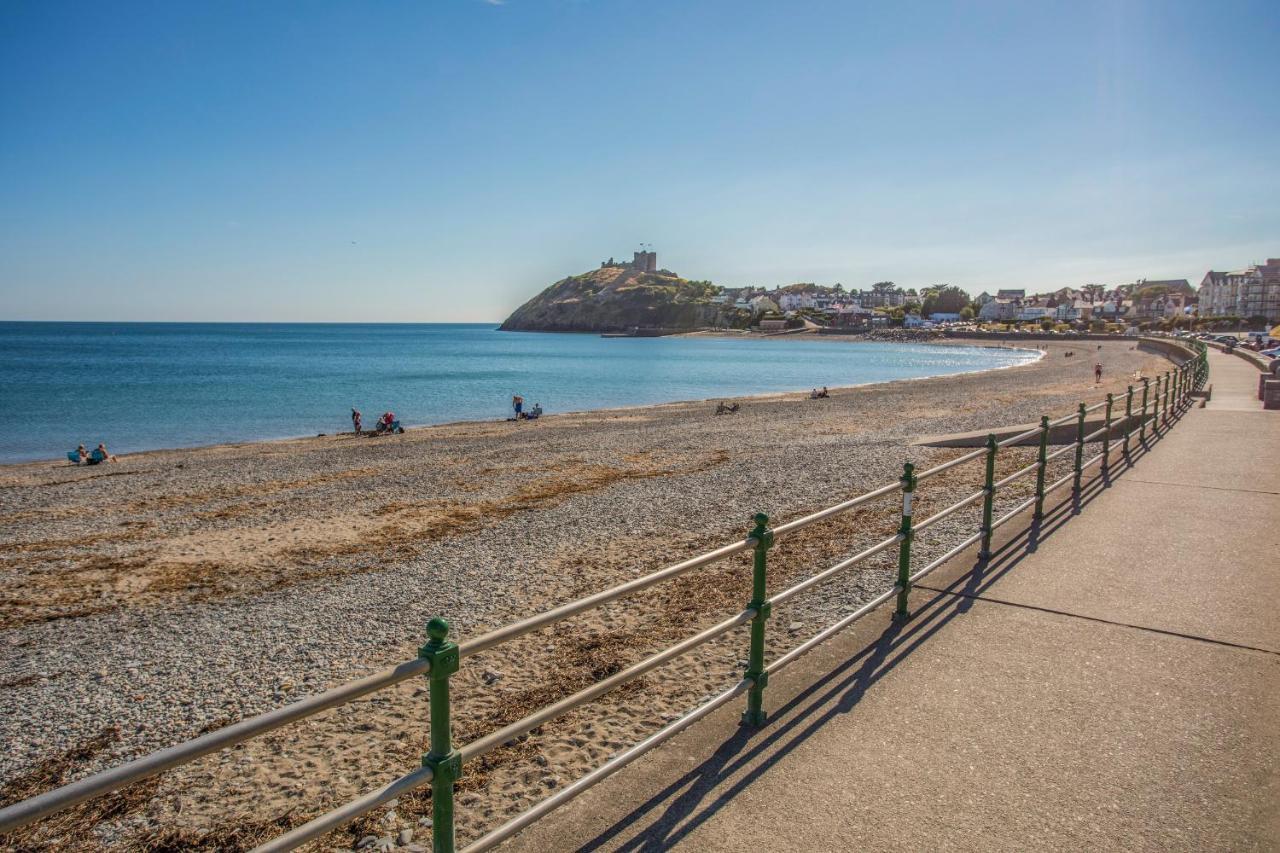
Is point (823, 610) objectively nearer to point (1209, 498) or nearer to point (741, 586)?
point (741, 586)

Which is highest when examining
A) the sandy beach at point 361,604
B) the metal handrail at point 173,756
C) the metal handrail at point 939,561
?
the metal handrail at point 173,756

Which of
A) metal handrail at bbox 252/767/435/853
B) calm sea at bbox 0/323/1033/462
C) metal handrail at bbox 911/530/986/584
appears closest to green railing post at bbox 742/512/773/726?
metal handrail at bbox 252/767/435/853

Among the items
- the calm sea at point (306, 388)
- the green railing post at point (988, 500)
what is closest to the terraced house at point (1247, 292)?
the calm sea at point (306, 388)

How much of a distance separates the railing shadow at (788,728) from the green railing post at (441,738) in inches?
33.1

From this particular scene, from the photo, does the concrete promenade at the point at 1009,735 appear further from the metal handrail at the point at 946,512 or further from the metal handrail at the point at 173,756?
the metal handrail at the point at 173,756

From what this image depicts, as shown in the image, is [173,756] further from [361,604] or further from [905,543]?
[361,604]

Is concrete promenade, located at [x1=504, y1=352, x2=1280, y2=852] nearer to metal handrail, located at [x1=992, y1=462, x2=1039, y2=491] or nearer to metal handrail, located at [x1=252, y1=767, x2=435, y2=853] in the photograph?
metal handrail, located at [x1=992, y1=462, x2=1039, y2=491]

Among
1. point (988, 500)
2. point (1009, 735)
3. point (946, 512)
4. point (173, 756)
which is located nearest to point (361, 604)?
point (946, 512)

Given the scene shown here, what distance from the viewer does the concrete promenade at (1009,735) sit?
3.51m

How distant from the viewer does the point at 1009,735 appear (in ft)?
14.0

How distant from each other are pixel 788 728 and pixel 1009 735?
47.7 inches

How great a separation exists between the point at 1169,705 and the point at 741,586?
15.0ft

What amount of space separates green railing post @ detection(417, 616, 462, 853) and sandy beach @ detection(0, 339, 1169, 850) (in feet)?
6.09

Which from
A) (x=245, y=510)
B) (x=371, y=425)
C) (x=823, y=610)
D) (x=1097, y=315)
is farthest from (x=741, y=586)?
(x=1097, y=315)
